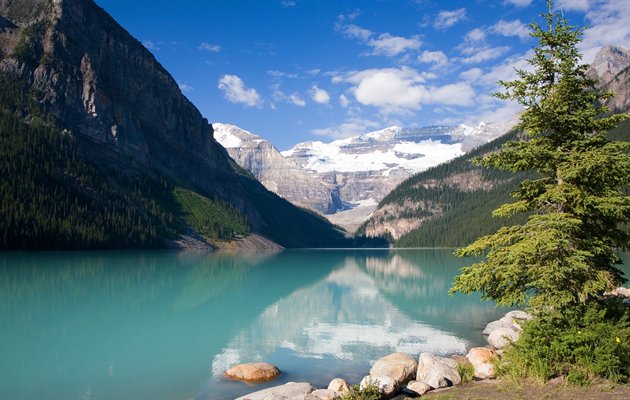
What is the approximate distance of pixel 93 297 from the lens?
50.0 metres

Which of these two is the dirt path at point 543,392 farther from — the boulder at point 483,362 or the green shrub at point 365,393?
the boulder at point 483,362

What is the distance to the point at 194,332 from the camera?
114 feet

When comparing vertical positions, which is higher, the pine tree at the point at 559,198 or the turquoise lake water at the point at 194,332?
the pine tree at the point at 559,198

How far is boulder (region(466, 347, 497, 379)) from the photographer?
19062mm

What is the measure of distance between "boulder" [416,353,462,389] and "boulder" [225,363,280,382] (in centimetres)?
747

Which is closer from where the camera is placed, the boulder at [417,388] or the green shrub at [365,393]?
the green shrub at [365,393]

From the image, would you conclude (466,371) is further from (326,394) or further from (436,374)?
(326,394)

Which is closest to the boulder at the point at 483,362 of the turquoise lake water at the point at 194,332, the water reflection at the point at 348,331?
the turquoise lake water at the point at 194,332

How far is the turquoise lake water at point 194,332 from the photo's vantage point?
2264 cm

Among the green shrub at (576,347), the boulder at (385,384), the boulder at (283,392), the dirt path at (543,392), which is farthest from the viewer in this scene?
the boulder at (283,392)

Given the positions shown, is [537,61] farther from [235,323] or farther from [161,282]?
A: [161,282]

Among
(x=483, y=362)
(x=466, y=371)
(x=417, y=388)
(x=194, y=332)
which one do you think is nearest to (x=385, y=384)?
(x=417, y=388)

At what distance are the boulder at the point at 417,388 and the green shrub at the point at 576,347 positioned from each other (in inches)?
119

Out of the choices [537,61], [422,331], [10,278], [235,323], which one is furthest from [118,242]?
[537,61]
